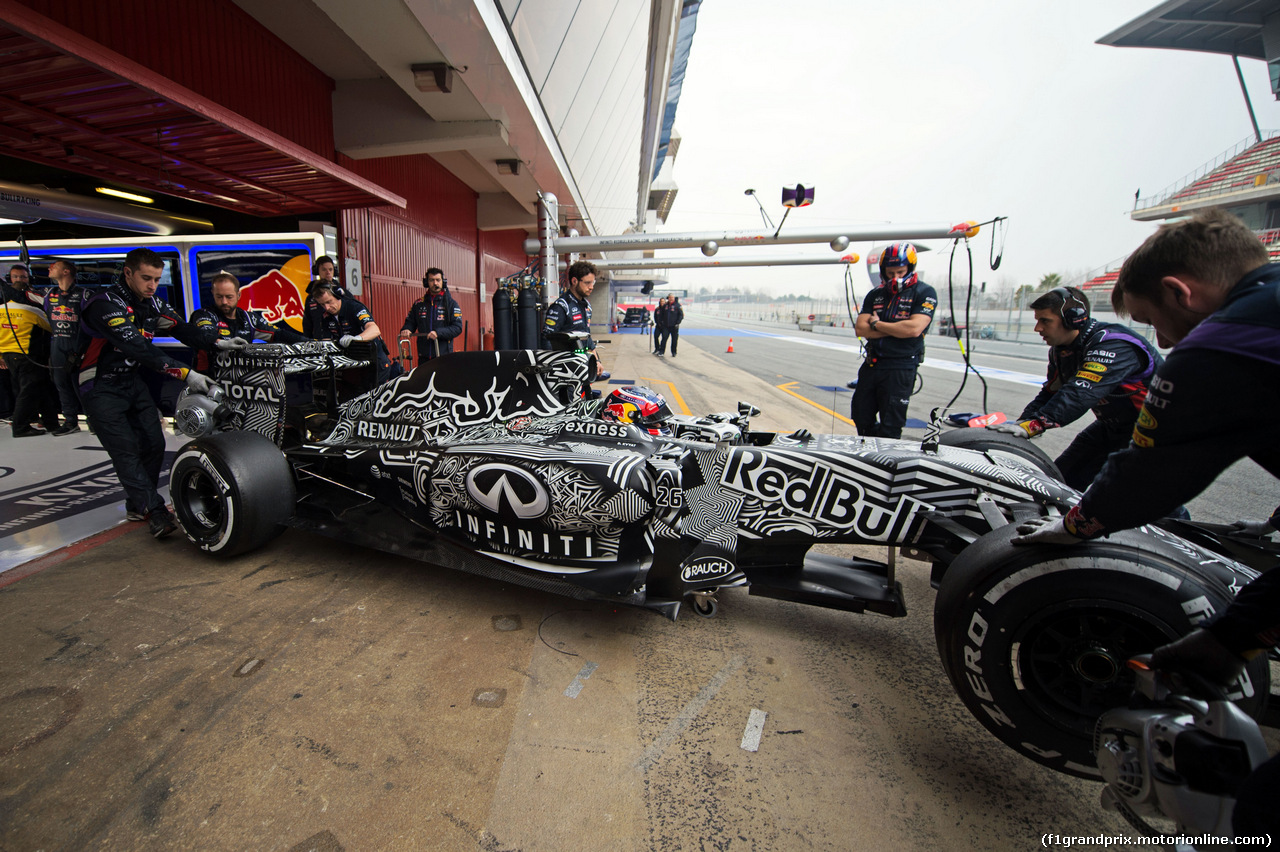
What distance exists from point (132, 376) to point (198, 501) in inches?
43.7

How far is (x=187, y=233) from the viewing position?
22.6ft

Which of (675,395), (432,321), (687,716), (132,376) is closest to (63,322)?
(132,376)

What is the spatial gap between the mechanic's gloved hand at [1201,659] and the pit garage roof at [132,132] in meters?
4.75

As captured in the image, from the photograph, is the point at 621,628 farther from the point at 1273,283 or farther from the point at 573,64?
the point at 573,64

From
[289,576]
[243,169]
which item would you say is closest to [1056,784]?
[289,576]

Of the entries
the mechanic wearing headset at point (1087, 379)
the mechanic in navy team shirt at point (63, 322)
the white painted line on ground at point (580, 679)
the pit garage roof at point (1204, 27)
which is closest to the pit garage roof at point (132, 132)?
the mechanic in navy team shirt at point (63, 322)

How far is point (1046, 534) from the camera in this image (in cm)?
153

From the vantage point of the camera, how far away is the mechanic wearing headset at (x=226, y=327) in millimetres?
3745

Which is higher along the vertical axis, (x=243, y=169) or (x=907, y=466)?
(x=243, y=169)

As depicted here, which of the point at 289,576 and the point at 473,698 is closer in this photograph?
the point at 473,698

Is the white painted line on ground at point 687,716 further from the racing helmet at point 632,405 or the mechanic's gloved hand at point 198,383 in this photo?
the mechanic's gloved hand at point 198,383

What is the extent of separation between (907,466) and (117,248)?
941cm

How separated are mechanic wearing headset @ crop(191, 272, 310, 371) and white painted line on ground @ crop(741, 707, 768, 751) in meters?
3.84

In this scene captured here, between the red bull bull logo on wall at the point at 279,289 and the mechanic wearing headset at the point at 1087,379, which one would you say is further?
the red bull bull logo on wall at the point at 279,289
